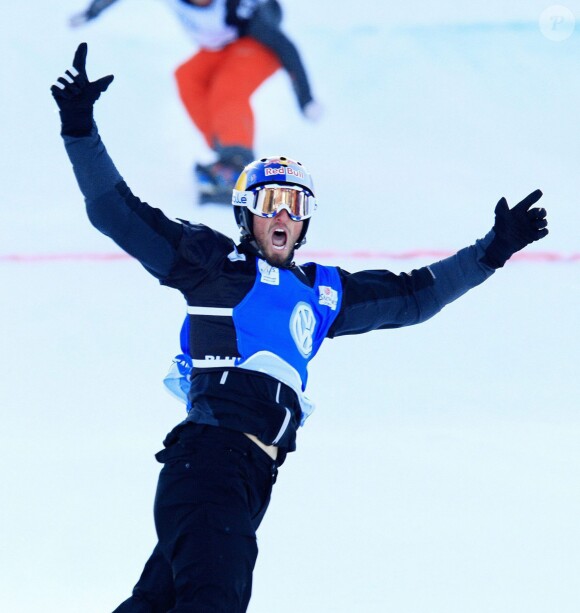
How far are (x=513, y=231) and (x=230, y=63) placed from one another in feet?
19.0

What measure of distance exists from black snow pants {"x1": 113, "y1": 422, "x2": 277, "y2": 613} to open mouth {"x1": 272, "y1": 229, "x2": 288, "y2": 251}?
0.78 m

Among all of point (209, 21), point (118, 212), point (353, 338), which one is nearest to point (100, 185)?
point (118, 212)

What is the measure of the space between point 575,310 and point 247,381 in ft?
12.0

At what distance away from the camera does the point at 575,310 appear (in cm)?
705

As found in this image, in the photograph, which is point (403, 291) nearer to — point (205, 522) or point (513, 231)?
point (513, 231)

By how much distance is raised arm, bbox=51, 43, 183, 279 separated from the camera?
152 inches

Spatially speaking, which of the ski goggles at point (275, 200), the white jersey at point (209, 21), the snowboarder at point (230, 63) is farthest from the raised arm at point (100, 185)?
the white jersey at point (209, 21)

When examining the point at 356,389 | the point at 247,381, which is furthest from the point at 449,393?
the point at 247,381

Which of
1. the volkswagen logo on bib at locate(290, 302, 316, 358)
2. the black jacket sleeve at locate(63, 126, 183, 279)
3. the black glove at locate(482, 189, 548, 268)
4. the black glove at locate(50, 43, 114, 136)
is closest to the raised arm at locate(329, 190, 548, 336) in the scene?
the black glove at locate(482, 189, 548, 268)

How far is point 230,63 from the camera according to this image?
389 inches

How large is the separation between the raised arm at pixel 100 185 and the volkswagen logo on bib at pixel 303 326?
0.49 meters

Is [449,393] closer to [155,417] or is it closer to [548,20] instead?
[155,417]

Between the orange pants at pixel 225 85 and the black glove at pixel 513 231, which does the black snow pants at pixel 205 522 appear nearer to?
the black glove at pixel 513 231

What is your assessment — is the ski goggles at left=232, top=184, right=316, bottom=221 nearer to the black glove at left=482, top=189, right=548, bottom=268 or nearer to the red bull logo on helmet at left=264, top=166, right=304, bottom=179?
the red bull logo on helmet at left=264, top=166, right=304, bottom=179
